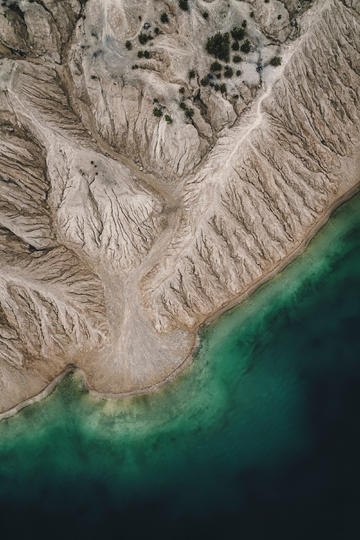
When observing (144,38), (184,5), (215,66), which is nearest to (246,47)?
(215,66)

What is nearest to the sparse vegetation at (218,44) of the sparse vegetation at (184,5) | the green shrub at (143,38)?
the sparse vegetation at (184,5)

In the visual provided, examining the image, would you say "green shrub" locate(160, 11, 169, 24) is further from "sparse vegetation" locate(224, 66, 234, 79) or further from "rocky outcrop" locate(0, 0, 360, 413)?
"sparse vegetation" locate(224, 66, 234, 79)

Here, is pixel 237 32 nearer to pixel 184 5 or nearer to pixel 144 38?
pixel 184 5

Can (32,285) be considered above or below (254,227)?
above

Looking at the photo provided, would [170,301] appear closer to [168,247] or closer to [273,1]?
[168,247]

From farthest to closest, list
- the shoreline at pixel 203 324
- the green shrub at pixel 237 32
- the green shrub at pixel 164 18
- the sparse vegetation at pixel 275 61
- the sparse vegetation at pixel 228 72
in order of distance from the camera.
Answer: the shoreline at pixel 203 324
the sparse vegetation at pixel 228 72
the sparse vegetation at pixel 275 61
the green shrub at pixel 237 32
the green shrub at pixel 164 18

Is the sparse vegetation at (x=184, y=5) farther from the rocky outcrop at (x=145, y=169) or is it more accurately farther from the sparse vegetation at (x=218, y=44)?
the sparse vegetation at (x=218, y=44)

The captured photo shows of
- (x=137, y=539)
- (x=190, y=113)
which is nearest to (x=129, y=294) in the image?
(x=190, y=113)
